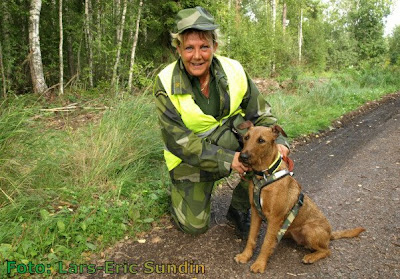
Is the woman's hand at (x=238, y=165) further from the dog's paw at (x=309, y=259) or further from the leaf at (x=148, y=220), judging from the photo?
the leaf at (x=148, y=220)

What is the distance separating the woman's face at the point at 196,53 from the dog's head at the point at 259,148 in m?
0.83

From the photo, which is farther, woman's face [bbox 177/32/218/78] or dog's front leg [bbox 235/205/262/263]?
woman's face [bbox 177/32/218/78]

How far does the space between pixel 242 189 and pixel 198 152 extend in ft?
2.83

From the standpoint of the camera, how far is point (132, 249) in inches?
118

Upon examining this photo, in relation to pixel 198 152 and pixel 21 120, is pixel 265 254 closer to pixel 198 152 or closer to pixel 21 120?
pixel 198 152

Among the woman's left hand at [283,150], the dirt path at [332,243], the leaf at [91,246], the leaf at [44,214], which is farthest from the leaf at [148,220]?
the woman's left hand at [283,150]

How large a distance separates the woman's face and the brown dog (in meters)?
0.83

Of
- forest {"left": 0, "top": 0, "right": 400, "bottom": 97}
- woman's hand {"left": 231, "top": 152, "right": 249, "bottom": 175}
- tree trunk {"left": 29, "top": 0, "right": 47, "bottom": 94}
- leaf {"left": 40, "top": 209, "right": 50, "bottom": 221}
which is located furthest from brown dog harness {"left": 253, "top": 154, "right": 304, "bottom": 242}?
tree trunk {"left": 29, "top": 0, "right": 47, "bottom": 94}

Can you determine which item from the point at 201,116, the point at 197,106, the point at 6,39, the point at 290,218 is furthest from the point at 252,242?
the point at 6,39

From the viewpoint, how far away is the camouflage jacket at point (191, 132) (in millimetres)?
2770

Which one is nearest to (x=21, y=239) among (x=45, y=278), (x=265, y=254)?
(x=45, y=278)

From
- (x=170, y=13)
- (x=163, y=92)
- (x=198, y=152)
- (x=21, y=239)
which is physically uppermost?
(x=170, y=13)

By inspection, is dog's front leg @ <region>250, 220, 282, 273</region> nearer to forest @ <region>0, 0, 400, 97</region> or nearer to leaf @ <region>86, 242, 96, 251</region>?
leaf @ <region>86, 242, 96, 251</region>

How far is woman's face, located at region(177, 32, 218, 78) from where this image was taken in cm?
288
